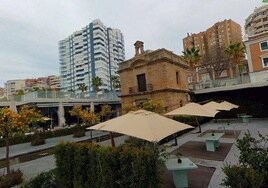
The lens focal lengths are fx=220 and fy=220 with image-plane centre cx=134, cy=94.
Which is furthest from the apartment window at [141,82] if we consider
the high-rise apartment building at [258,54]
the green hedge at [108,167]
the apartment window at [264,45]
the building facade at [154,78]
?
the green hedge at [108,167]

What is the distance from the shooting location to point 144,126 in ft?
20.2

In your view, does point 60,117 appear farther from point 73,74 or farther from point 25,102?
point 73,74

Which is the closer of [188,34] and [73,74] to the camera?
[188,34]

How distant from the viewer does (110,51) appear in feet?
346

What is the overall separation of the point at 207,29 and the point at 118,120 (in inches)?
3610

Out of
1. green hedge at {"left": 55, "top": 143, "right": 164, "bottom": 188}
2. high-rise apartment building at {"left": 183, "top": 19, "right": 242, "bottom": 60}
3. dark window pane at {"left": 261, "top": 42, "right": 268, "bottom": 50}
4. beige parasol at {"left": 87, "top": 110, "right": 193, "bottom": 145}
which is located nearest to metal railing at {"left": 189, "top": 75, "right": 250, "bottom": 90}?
dark window pane at {"left": 261, "top": 42, "right": 268, "bottom": 50}

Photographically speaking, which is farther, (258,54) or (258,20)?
(258,20)

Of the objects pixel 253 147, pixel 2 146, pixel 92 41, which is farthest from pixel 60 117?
pixel 92 41

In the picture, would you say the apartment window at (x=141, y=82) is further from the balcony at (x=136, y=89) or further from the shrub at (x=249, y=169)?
the shrub at (x=249, y=169)

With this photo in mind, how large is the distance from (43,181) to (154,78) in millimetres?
21825

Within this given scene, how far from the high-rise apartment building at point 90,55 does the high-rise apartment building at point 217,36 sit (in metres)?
35.7

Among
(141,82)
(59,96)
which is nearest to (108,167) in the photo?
(141,82)

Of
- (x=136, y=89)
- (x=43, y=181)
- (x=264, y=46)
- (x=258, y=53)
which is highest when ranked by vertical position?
(x=264, y=46)

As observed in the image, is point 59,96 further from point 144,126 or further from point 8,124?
point 144,126
